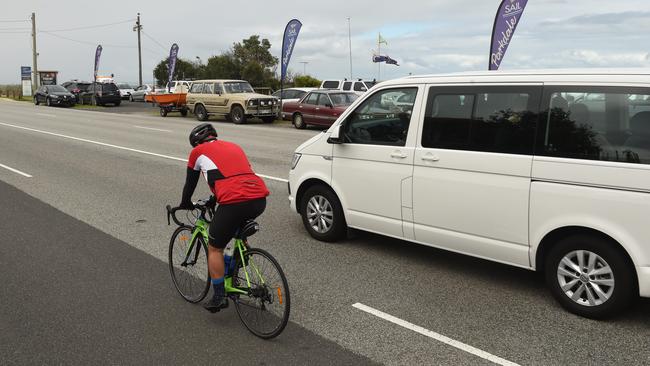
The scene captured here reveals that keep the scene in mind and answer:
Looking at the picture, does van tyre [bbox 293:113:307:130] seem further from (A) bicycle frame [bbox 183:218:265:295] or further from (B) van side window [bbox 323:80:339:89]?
(A) bicycle frame [bbox 183:218:265:295]

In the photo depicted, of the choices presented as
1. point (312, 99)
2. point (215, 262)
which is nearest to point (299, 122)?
point (312, 99)

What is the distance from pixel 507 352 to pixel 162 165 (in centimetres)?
1001

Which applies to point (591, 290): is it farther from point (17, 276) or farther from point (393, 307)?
point (17, 276)

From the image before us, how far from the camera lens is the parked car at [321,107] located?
69.8 ft

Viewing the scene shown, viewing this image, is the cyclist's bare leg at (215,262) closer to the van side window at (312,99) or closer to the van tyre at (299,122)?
the van side window at (312,99)

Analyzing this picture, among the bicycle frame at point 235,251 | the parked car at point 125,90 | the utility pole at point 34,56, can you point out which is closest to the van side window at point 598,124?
the bicycle frame at point 235,251

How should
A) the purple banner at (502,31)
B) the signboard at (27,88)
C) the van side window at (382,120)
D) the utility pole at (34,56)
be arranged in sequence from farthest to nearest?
1. the utility pole at (34,56)
2. the signboard at (27,88)
3. the purple banner at (502,31)
4. the van side window at (382,120)

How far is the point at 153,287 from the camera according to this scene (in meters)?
5.12

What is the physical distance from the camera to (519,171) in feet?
15.4

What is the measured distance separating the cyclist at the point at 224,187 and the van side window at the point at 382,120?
195 cm

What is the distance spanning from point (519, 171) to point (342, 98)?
17.4 meters

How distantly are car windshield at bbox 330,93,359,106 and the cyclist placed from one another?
57.2 ft

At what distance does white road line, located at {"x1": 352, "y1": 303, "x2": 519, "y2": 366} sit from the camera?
3791 mm

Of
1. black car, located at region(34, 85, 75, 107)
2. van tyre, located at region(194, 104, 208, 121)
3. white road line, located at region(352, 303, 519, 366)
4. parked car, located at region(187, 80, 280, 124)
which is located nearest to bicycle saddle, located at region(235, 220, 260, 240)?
white road line, located at region(352, 303, 519, 366)
